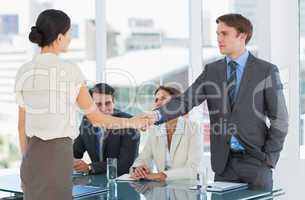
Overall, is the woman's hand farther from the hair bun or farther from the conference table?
the hair bun

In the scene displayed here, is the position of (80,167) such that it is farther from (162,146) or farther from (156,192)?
(156,192)

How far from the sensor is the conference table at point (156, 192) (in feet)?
9.95

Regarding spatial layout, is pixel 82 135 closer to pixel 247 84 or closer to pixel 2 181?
pixel 2 181

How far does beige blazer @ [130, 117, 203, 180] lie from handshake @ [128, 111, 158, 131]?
0.16m

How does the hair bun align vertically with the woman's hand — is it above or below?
above

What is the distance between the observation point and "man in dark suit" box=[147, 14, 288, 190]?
3512 millimetres

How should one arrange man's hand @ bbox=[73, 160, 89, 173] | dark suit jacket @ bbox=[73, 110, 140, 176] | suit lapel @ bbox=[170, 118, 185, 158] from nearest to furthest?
suit lapel @ bbox=[170, 118, 185, 158]
man's hand @ bbox=[73, 160, 89, 173]
dark suit jacket @ bbox=[73, 110, 140, 176]

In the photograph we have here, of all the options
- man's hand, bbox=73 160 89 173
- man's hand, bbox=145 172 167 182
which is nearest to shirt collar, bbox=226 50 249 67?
man's hand, bbox=145 172 167 182

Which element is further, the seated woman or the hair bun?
the seated woman

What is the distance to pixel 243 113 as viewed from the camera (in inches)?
139

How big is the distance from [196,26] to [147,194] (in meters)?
2.53

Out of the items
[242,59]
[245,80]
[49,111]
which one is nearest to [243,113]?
[245,80]

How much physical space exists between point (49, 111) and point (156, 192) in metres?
0.88

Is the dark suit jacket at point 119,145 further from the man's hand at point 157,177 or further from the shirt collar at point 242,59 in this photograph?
the shirt collar at point 242,59
